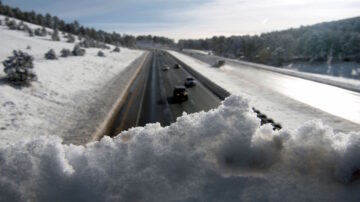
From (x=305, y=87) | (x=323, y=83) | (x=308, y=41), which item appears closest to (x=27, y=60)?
(x=305, y=87)

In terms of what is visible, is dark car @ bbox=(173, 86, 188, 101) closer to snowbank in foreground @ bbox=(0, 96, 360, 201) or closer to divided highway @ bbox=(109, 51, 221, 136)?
divided highway @ bbox=(109, 51, 221, 136)

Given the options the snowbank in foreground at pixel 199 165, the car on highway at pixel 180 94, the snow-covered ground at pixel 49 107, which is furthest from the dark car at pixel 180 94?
the snowbank in foreground at pixel 199 165

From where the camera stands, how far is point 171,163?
3.15 m

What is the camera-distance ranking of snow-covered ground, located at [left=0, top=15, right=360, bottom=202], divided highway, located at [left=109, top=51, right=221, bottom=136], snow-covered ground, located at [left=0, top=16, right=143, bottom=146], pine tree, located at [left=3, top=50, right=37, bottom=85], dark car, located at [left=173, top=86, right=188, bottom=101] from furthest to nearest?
dark car, located at [left=173, top=86, right=188, bottom=101] < pine tree, located at [left=3, top=50, right=37, bottom=85] < divided highway, located at [left=109, top=51, right=221, bottom=136] < snow-covered ground, located at [left=0, top=16, right=143, bottom=146] < snow-covered ground, located at [left=0, top=15, right=360, bottom=202]

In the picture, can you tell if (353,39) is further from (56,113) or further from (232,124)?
(232,124)

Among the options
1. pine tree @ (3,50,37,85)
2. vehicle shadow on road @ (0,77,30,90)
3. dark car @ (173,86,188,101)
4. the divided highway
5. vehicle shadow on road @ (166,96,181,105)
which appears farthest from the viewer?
dark car @ (173,86,188,101)

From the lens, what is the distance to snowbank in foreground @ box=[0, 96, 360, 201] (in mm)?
2816

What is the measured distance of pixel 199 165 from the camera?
3096mm

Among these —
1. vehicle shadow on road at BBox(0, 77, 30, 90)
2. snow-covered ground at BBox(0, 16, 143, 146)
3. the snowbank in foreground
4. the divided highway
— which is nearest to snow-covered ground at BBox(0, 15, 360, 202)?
the snowbank in foreground

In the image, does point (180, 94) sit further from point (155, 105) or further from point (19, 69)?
point (19, 69)

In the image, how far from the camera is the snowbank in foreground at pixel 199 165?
9.24 ft

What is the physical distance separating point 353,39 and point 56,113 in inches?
4297

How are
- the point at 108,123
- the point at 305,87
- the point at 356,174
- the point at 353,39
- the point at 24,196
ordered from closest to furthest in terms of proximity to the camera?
the point at 356,174 → the point at 24,196 → the point at 108,123 → the point at 305,87 → the point at 353,39

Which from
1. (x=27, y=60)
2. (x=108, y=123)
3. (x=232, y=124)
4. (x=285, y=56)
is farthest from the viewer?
(x=285, y=56)
